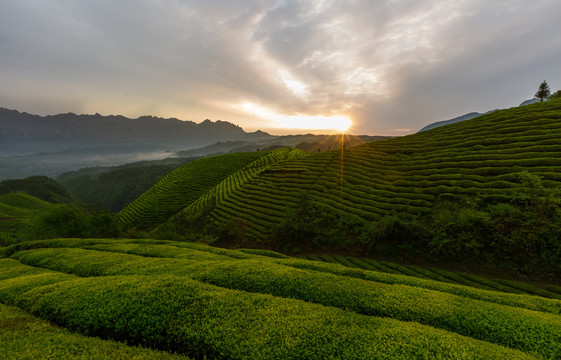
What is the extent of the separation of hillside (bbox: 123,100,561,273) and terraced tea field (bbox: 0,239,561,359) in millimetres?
13164

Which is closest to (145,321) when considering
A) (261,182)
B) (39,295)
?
(39,295)

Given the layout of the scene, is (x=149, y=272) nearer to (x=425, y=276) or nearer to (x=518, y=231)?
(x=425, y=276)

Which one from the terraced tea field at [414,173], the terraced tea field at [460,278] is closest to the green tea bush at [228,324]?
the terraced tea field at [460,278]

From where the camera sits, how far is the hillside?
19516 mm

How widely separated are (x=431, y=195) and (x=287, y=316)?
33740mm

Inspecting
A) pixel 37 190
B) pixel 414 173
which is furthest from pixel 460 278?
pixel 37 190

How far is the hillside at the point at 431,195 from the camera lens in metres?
19.5

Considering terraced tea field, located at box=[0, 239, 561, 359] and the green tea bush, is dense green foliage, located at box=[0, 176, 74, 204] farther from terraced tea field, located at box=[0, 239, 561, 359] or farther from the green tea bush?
the green tea bush

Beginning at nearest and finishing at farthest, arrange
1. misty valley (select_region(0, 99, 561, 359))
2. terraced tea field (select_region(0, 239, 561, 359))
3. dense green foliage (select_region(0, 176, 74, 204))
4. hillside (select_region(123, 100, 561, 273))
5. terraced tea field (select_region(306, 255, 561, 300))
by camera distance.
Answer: terraced tea field (select_region(0, 239, 561, 359)), misty valley (select_region(0, 99, 561, 359)), terraced tea field (select_region(306, 255, 561, 300)), hillside (select_region(123, 100, 561, 273)), dense green foliage (select_region(0, 176, 74, 204))

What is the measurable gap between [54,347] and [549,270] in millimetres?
29558

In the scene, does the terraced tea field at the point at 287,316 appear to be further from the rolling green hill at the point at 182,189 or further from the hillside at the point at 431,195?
the rolling green hill at the point at 182,189

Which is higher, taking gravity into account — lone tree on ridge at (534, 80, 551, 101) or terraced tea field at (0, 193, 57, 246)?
→ lone tree on ridge at (534, 80, 551, 101)

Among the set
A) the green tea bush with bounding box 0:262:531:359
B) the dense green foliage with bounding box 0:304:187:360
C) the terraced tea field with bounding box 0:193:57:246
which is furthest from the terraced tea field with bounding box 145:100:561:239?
the terraced tea field with bounding box 0:193:57:246

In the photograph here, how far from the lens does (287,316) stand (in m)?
6.64
